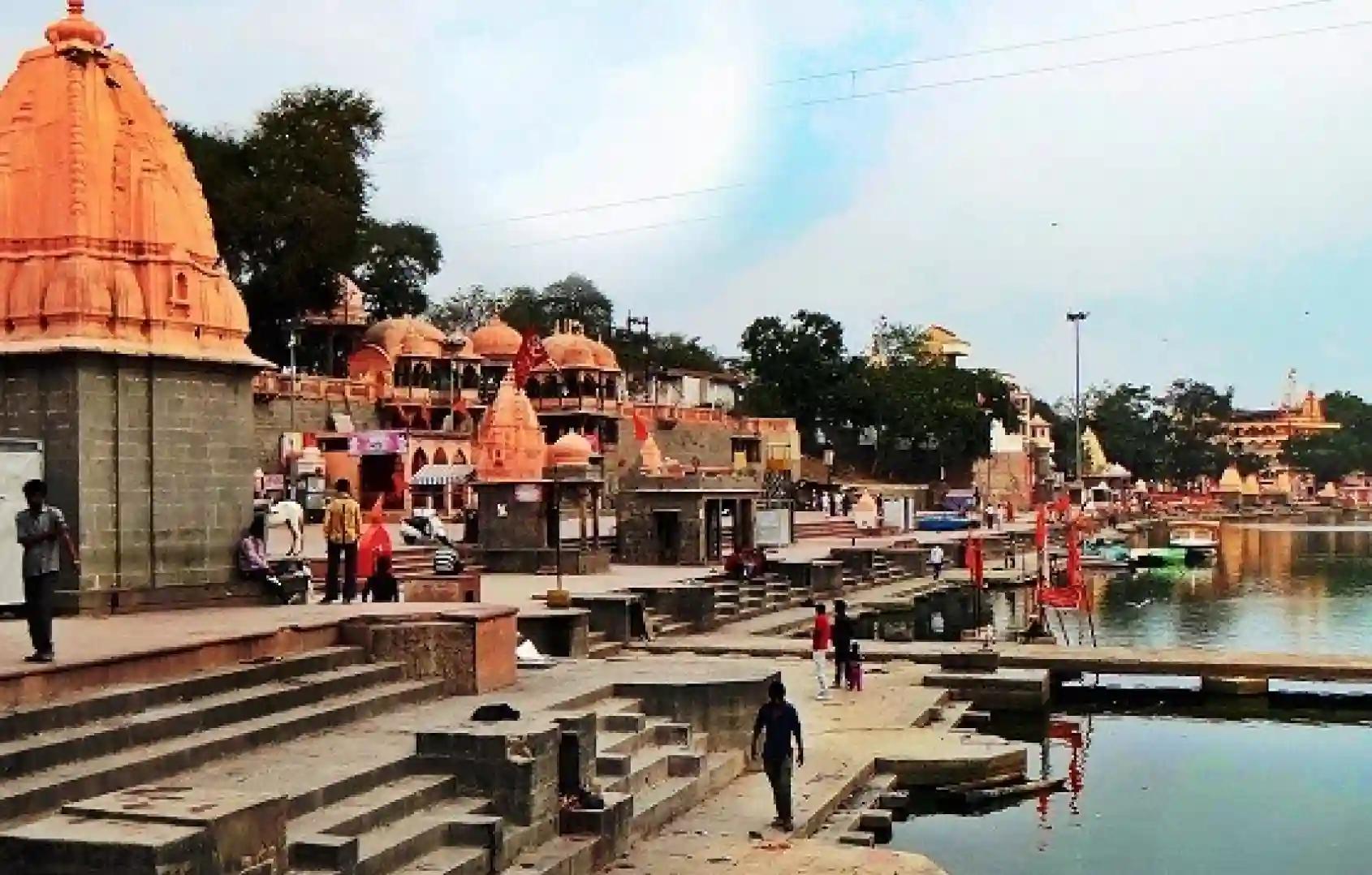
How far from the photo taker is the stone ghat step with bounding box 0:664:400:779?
8109 mm

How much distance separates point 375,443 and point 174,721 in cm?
3145

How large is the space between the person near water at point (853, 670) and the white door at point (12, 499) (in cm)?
963

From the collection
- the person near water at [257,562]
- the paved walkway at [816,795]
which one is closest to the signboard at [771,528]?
the paved walkway at [816,795]

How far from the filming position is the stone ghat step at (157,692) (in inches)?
332

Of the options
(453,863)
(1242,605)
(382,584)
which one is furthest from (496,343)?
(453,863)

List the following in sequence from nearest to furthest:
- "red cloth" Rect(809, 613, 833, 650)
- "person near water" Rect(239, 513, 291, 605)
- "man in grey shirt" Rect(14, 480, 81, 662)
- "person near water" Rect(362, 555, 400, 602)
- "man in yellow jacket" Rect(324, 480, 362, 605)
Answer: "man in grey shirt" Rect(14, 480, 81, 662), "person near water" Rect(239, 513, 291, 605), "man in yellow jacket" Rect(324, 480, 362, 605), "person near water" Rect(362, 555, 400, 602), "red cloth" Rect(809, 613, 833, 650)

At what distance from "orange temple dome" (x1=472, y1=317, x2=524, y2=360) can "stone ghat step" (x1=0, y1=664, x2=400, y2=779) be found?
4342 cm

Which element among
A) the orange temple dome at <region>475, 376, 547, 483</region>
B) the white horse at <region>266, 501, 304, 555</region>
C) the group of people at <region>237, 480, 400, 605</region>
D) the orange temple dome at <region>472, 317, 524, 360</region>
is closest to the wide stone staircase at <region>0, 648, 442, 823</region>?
the group of people at <region>237, 480, 400, 605</region>

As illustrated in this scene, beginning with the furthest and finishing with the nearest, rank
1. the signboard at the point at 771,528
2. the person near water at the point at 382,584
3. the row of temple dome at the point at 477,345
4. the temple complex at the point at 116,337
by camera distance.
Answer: the row of temple dome at the point at 477,345, the signboard at the point at 771,528, the person near water at the point at 382,584, the temple complex at the point at 116,337

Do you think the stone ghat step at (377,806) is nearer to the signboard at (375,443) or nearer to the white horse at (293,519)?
the white horse at (293,519)

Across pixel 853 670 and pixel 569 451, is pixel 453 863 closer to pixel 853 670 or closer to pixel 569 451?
pixel 853 670

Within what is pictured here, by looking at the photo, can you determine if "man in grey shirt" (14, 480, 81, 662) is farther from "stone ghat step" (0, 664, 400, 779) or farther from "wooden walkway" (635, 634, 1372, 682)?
"wooden walkway" (635, 634, 1372, 682)

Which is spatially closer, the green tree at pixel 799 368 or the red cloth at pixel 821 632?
the red cloth at pixel 821 632

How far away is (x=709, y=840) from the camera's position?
10711 millimetres
